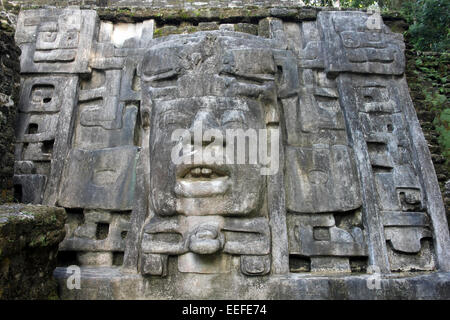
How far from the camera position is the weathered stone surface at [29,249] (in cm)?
229

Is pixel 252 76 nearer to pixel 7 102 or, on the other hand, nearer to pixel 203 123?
pixel 203 123

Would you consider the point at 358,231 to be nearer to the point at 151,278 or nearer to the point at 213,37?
the point at 151,278

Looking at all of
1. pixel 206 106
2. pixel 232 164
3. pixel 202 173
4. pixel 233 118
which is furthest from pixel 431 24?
pixel 202 173

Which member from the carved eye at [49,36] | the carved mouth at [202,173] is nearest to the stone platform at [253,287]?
the carved mouth at [202,173]

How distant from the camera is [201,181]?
291 cm

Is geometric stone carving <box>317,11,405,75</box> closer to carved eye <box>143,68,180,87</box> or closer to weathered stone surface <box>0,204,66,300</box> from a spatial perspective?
carved eye <box>143,68,180,87</box>

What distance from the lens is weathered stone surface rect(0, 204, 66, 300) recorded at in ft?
7.51

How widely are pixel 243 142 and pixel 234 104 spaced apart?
15.5 inches

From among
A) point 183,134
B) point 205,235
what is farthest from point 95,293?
point 183,134

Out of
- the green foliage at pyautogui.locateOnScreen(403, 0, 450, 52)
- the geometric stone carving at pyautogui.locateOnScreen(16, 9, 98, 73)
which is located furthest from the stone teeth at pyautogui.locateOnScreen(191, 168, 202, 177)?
the green foliage at pyautogui.locateOnScreen(403, 0, 450, 52)

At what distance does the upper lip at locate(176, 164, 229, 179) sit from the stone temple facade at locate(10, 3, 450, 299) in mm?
13

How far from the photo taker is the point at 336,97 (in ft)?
12.9

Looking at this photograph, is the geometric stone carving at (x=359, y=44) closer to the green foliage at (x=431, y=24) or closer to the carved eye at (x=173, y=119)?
the carved eye at (x=173, y=119)

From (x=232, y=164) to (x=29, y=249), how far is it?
1.71m
